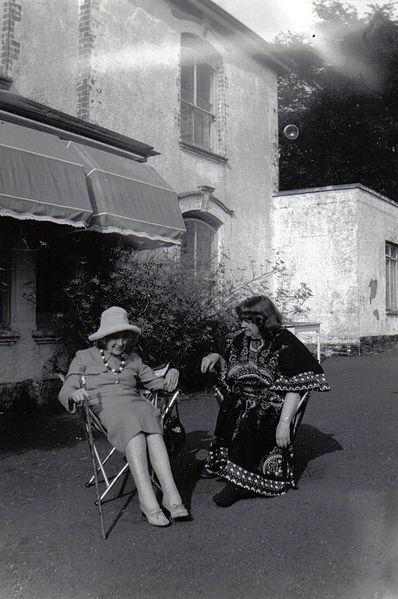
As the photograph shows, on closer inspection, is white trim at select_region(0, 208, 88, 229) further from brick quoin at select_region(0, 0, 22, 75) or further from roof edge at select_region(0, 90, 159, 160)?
brick quoin at select_region(0, 0, 22, 75)

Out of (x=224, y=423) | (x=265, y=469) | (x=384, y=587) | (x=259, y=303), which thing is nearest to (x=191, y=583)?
(x=384, y=587)

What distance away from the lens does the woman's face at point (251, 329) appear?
4.62 metres

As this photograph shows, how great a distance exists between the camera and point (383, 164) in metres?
25.4

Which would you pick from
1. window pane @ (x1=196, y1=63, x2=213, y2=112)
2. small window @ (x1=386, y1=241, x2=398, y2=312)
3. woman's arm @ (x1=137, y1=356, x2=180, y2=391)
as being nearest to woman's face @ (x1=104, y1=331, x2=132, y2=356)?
woman's arm @ (x1=137, y1=356, x2=180, y2=391)

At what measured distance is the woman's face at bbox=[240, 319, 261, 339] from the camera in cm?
462

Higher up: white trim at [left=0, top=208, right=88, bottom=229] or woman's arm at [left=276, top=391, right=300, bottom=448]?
white trim at [left=0, top=208, right=88, bottom=229]

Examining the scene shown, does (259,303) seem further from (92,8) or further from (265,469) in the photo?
(92,8)

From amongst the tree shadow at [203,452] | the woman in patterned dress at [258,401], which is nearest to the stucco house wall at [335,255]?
the tree shadow at [203,452]

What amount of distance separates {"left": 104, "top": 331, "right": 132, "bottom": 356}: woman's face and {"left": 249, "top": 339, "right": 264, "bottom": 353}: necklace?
941 millimetres

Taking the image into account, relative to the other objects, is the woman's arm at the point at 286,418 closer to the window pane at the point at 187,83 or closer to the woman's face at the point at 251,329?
the woman's face at the point at 251,329

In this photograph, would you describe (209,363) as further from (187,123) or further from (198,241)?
(187,123)

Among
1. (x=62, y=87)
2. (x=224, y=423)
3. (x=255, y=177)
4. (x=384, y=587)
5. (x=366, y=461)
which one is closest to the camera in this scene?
(x=384, y=587)

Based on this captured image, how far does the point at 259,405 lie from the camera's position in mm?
4602

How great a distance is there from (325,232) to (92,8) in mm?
7537
